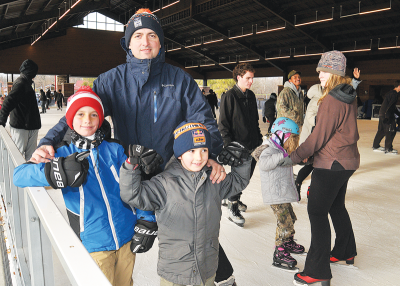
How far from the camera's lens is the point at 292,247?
252 centimetres

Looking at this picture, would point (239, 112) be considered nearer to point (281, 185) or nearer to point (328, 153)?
point (281, 185)

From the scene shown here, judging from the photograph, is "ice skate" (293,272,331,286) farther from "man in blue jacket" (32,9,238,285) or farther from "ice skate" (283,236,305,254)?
"man in blue jacket" (32,9,238,285)

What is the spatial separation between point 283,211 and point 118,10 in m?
25.3

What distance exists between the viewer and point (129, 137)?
1.59 m

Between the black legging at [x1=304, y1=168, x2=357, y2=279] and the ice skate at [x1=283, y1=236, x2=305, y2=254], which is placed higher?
the black legging at [x1=304, y1=168, x2=357, y2=279]

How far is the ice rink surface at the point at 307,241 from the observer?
2293mm

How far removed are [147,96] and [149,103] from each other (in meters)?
0.03

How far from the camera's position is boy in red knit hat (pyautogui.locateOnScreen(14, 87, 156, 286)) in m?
1.38

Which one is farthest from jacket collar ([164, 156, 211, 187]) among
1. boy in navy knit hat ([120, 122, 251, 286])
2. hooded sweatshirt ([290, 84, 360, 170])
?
hooded sweatshirt ([290, 84, 360, 170])

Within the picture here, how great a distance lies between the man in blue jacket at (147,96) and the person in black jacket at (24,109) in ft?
7.73

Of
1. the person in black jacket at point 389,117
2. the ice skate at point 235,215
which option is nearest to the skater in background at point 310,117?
the ice skate at point 235,215

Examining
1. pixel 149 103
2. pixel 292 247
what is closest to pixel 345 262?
pixel 292 247

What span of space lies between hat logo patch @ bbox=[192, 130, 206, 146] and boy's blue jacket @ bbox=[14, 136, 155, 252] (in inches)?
13.6

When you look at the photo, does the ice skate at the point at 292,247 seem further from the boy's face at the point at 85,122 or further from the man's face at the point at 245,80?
the boy's face at the point at 85,122
